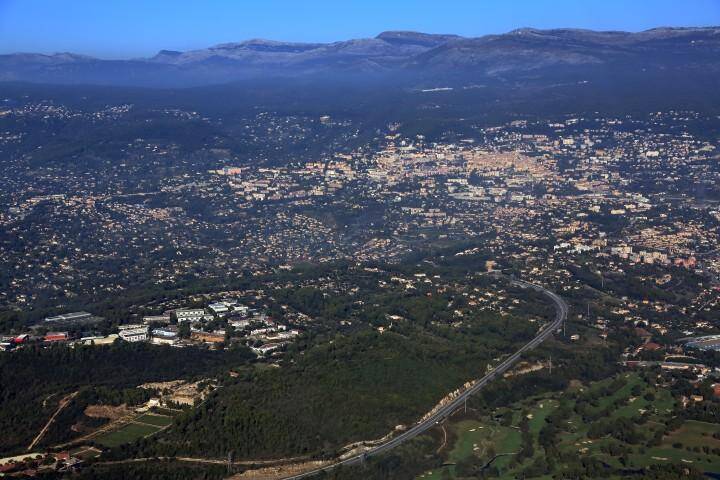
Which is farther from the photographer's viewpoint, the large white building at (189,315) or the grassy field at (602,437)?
the large white building at (189,315)

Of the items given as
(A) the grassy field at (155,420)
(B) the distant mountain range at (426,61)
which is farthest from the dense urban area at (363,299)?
(B) the distant mountain range at (426,61)

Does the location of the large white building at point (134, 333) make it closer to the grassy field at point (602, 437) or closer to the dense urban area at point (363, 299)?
the dense urban area at point (363, 299)

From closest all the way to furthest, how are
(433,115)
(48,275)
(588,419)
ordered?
1. (588,419)
2. (48,275)
3. (433,115)

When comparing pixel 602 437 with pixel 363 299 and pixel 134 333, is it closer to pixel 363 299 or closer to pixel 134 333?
pixel 363 299

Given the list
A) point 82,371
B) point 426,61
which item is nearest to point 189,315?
point 82,371

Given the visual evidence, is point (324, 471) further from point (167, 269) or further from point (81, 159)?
point (81, 159)

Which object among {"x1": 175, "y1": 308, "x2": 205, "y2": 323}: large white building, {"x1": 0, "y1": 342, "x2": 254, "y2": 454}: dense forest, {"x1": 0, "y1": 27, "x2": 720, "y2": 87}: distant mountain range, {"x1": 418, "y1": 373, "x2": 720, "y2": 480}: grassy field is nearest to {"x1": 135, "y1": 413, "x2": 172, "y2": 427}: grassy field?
{"x1": 0, "y1": 342, "x2": 254, "y2": 454}: dense forest

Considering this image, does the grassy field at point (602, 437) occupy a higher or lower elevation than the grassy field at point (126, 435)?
lower

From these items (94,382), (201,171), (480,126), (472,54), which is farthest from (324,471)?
(472,54)
